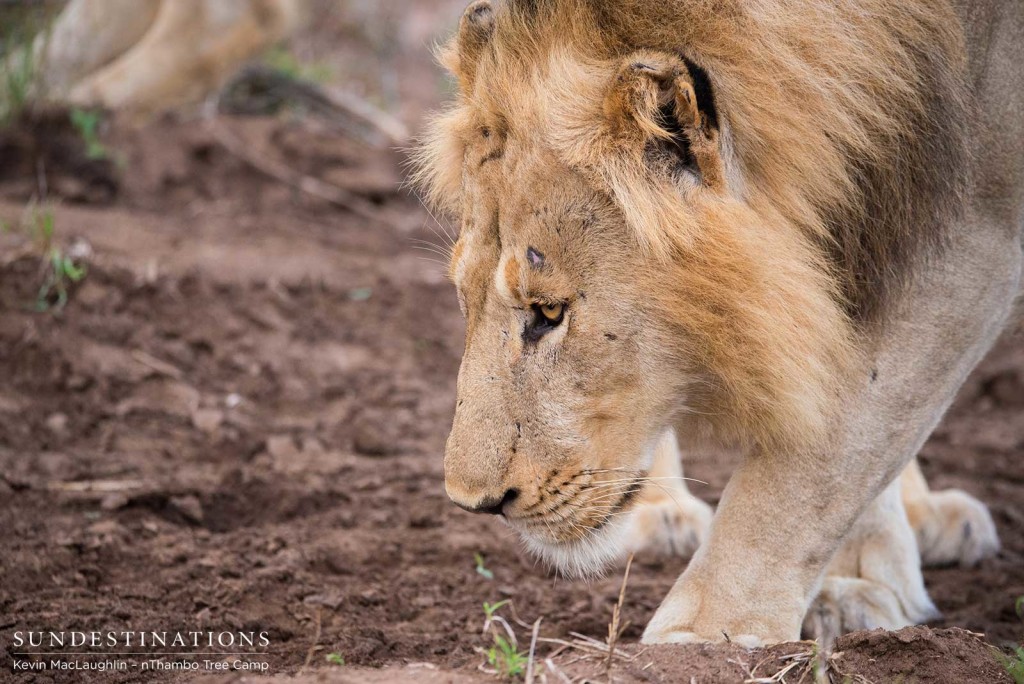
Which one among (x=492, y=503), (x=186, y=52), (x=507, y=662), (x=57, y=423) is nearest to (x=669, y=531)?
(x=492, y=503)

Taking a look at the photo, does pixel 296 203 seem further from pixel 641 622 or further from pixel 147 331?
pixel 641 622

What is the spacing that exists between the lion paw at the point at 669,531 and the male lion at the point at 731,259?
0.74 meters

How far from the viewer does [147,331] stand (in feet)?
13.2

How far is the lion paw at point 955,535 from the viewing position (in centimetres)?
327

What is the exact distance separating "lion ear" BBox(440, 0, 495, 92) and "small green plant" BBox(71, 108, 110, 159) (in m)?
3.06

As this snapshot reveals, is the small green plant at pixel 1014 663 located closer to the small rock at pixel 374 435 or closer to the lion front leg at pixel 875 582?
the lion front leg at pixel 875 582

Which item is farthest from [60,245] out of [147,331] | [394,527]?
[394,527]

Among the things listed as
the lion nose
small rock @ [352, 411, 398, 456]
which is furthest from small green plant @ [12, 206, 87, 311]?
the lion nose

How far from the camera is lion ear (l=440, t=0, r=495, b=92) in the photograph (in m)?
2.53

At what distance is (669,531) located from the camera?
322 centimetres

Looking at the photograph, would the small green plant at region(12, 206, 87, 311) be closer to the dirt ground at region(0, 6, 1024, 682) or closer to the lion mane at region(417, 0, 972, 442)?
the dirt ground at region(0, 6, 1024, 682)

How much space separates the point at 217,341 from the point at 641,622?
83.3 inches

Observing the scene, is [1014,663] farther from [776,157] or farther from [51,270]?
[51,270]

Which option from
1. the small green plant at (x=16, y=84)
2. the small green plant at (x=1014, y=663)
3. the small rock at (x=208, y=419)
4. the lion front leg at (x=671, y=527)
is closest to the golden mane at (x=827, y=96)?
the small green plant at (x=1014, y=663)
